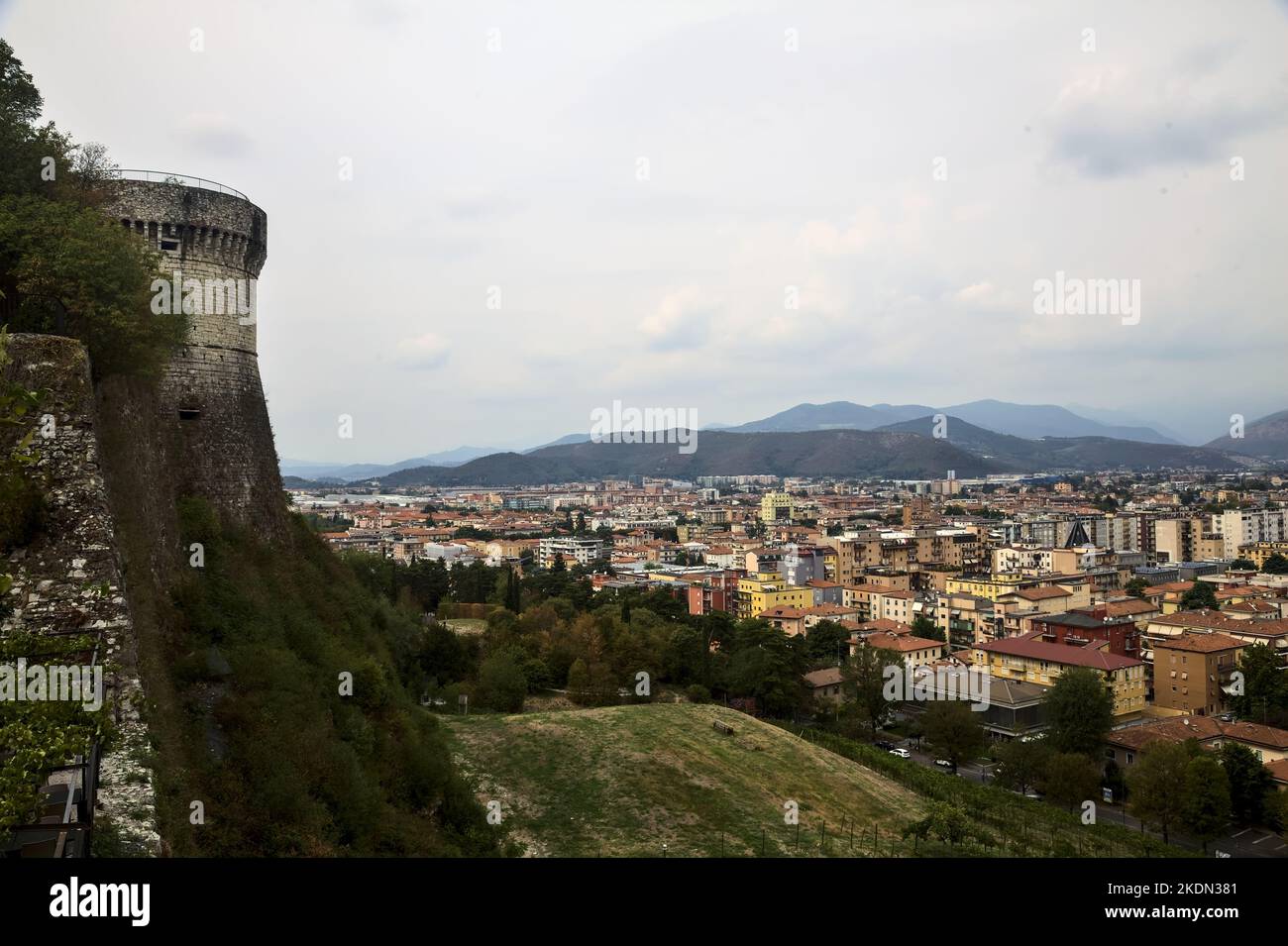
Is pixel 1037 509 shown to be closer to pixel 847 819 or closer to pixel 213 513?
pixel 847 819

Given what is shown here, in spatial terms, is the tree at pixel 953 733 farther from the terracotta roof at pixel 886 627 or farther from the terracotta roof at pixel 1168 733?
the terracotta roof at pixel 886 627

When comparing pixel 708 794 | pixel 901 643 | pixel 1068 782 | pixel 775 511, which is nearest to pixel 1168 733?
pixel 1068 782

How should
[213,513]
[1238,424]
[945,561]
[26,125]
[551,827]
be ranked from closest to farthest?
[26,125] < [213,513] < [551,827] < [1238,424] < [945,561]

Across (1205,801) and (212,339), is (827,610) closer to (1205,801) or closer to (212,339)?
(1205,801)

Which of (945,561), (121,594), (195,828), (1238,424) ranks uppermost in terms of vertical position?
(1238,424)

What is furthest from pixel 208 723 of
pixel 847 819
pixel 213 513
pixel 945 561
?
pixel 945 561

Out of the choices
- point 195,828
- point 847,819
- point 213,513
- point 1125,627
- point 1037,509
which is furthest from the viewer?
point 1037,509
